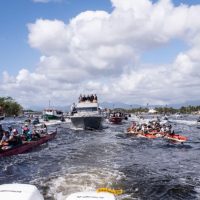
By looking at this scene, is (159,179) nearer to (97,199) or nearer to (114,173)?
(114,173)

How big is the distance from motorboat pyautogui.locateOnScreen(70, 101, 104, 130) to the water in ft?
73.3

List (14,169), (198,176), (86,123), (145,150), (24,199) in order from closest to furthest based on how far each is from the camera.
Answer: (24,199)
(198,176)
(14,169)
(145,150)
(86,123)

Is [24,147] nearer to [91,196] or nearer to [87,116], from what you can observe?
[87,116]

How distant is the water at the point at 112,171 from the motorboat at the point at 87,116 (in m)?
22.3

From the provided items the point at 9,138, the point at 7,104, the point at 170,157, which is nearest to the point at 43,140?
the point at 9,138

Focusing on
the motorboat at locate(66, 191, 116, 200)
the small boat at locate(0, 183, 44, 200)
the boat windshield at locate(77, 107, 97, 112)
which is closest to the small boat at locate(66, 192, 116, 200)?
the motorboat at locate(66, 191, 116, 200)

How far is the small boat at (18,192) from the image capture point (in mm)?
9211

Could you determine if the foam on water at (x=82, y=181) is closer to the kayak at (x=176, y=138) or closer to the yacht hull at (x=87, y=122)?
the kayak at (x=176, y=138)

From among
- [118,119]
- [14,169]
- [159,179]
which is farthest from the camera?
[118,119]

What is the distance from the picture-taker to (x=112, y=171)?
24.2m

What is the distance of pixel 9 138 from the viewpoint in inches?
1342

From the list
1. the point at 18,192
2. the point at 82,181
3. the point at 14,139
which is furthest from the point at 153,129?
the point at 18,192

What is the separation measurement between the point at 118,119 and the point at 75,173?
2819 inches

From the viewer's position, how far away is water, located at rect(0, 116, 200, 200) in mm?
19359
